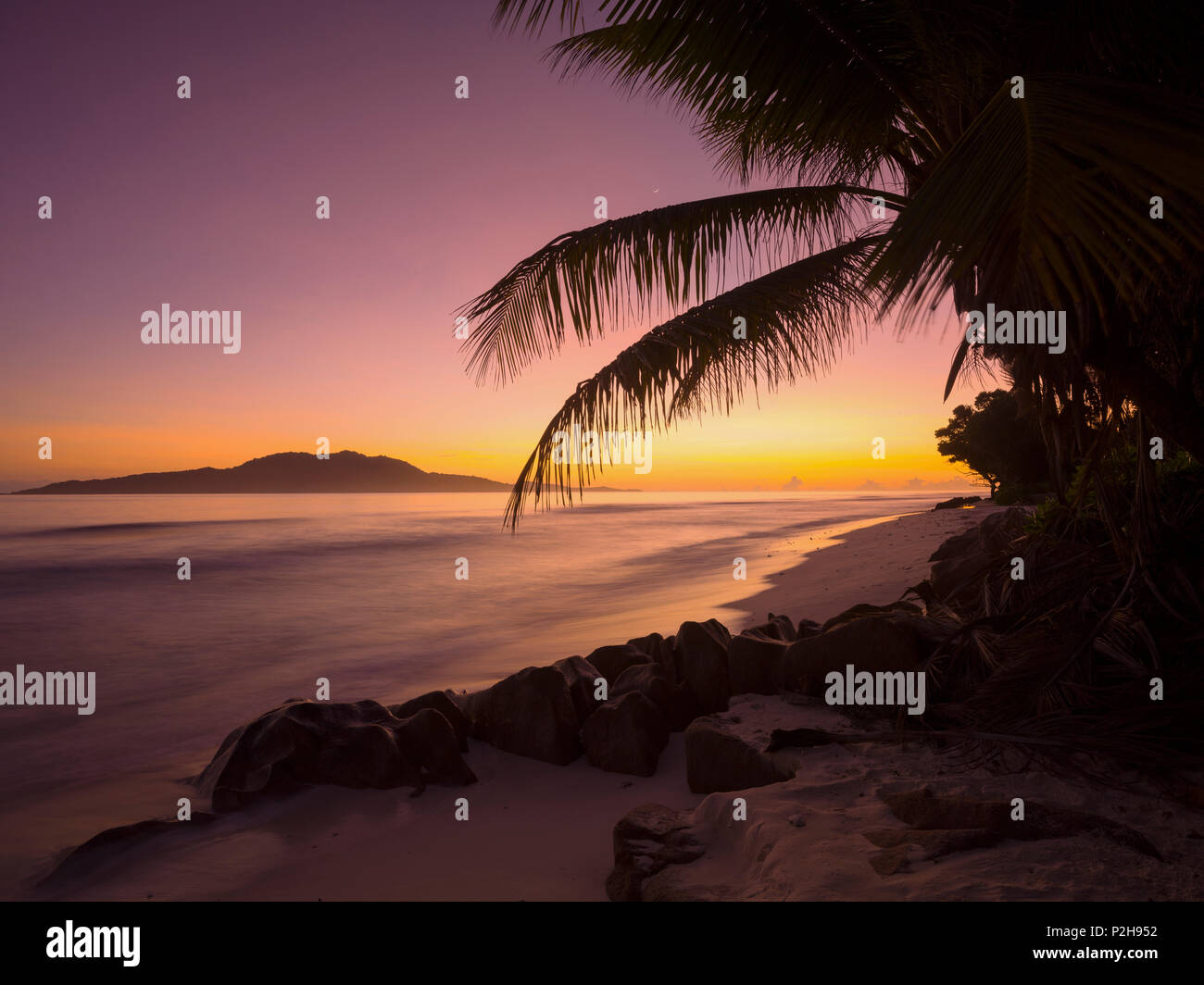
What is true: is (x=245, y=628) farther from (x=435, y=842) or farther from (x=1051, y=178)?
(x=1051, y=178)

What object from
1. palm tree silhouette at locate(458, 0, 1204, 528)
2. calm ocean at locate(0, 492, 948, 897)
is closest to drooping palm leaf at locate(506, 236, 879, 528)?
palm tree silhouette at locate(458, 0, 1204, 528)

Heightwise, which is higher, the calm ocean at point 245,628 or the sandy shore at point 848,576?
the sandy shore at point 848,576

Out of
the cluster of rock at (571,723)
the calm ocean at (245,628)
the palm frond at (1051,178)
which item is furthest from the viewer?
the calm ocean at (245,628)

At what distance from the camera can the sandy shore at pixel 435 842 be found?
3197mm

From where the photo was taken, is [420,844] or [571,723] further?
[571,723]

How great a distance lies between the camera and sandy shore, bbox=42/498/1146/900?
3.20m

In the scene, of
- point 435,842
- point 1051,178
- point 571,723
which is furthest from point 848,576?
point 1051,178

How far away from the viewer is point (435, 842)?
3.60m

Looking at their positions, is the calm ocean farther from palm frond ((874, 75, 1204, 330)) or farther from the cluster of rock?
palm frond ((874, 75, 1204, 330))

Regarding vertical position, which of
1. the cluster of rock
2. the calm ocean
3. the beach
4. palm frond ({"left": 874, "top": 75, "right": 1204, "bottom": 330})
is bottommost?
the calm ocean

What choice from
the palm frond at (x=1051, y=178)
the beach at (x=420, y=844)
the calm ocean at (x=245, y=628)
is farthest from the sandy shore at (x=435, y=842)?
the palm frond at (x=1051, y=178)

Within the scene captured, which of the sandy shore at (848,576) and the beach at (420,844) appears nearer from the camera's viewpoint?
the beach at (420,844)

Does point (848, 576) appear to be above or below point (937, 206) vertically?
below

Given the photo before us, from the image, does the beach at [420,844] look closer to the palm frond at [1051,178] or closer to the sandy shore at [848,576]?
the palm frond at [1051,178]
